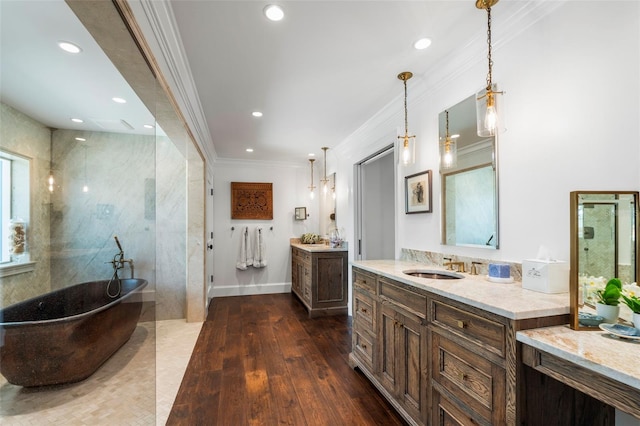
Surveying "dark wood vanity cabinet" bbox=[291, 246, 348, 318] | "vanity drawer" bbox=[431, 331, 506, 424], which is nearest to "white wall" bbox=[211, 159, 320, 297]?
"dark wood vanity cabinet" bbox=[291, 246, 348, 318]

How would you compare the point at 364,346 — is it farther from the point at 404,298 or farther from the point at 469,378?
the point at 469,378

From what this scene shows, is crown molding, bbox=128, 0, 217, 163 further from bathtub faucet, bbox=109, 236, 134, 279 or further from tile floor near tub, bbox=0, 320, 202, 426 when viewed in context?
tile floor near tub, bbox=0, 320, 202, 426

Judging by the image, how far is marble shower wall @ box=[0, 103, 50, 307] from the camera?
1.26 meters

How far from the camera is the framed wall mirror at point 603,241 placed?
46.5 inches

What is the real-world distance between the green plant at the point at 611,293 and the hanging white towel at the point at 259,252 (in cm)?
487

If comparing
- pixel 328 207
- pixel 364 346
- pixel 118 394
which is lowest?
pixel 118 394

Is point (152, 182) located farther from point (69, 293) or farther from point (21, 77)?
point (21, 77)

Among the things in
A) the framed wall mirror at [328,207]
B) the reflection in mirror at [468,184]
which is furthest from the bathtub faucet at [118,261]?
the framed wall mirror at [328,207]

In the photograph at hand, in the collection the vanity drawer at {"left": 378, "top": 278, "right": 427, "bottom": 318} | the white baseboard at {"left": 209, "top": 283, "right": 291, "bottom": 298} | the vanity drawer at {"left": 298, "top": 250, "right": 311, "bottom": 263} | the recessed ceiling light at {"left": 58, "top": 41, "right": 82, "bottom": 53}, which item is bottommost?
the white baseboard at {"left": 209, "top": 283, "right": 291, "bottom": 298}

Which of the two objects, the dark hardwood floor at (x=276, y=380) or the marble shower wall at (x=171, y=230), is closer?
the dark hardwood floor at (x=276, y=380)

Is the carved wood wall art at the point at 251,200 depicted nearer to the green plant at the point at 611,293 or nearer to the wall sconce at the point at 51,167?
the wall sconce at the point at 51,167

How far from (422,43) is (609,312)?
1871 mm

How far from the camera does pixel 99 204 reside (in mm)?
2131

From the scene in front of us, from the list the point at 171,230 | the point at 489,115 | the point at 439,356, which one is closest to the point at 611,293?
the point at 439,356
